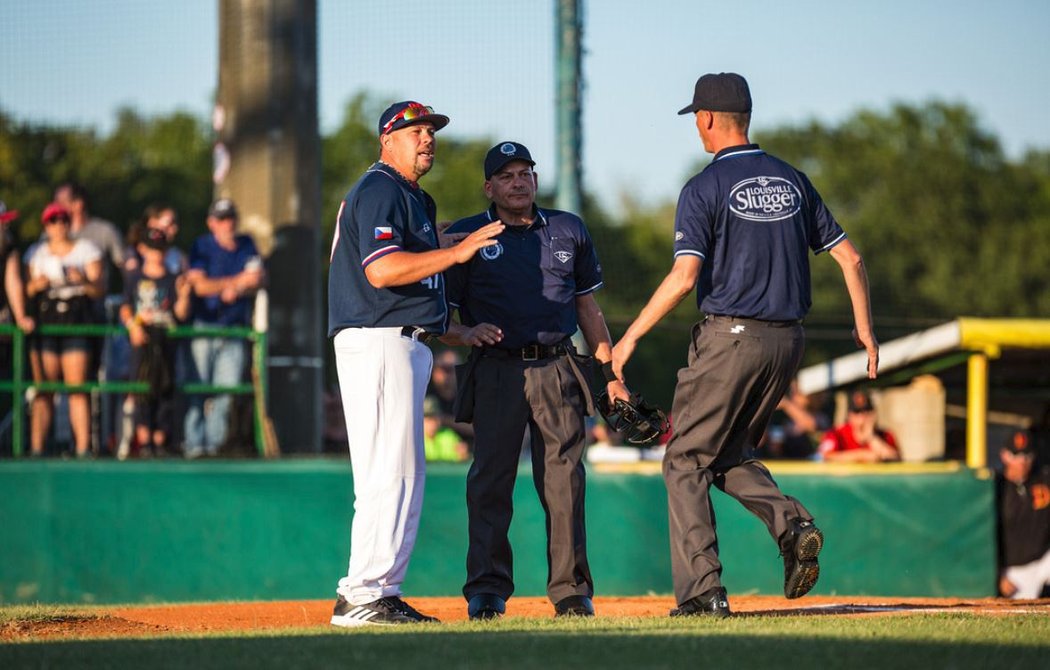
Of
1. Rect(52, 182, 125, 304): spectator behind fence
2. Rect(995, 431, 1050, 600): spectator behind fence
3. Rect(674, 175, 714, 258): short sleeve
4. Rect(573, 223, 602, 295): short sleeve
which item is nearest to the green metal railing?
Rect(52, 182, 125, 304): spectator behind fence

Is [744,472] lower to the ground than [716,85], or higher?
lower

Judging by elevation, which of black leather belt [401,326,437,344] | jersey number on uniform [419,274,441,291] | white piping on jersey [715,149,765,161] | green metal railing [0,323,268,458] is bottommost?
green metal railing [0,323,268,458]

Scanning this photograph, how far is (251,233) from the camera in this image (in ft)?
41.8

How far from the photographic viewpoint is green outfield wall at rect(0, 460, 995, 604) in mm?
11352

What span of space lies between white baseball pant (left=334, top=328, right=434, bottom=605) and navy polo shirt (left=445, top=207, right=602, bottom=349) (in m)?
0.80

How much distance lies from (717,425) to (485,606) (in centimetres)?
144

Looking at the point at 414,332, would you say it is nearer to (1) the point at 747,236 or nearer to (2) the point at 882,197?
(1) the point at 747,236

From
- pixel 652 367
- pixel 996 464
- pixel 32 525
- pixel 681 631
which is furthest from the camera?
pixel 652 367

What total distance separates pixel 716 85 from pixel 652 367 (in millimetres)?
29479

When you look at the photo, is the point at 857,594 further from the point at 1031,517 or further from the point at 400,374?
the point at 400,374

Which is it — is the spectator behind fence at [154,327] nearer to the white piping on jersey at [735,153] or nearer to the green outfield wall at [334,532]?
the green outfield wall at [334,532]

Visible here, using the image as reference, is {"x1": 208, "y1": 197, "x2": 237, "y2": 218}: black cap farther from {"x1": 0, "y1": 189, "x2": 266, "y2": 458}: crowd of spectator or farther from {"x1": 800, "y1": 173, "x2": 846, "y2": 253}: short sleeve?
{"x1": 800, "y1": 173, "x2": 846, "y2": 253}: short sleeve

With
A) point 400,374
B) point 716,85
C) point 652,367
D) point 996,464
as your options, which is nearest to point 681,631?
point 400,374

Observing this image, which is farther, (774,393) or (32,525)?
(32,525)
